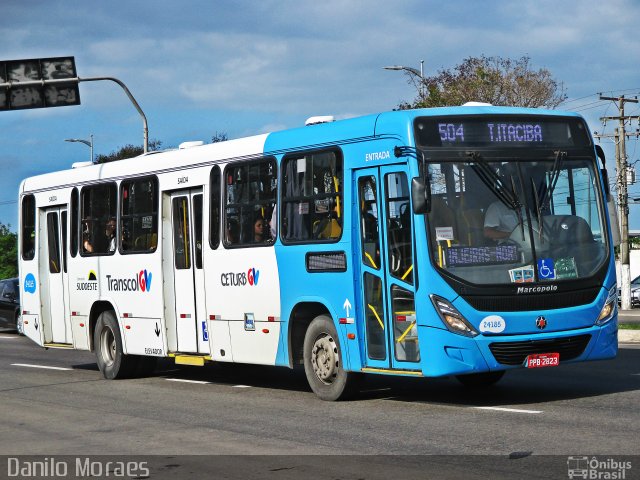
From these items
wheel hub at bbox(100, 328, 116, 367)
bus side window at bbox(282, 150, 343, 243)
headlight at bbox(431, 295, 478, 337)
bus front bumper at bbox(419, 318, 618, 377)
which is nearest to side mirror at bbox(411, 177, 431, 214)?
headlight at bbox(431, 295, 478, 337)

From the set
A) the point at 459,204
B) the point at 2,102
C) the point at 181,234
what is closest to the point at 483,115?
the point at 459,204

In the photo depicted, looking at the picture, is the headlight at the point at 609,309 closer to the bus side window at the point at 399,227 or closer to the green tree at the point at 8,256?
the bus side window at the point at 399,227

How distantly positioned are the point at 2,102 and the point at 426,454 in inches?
849

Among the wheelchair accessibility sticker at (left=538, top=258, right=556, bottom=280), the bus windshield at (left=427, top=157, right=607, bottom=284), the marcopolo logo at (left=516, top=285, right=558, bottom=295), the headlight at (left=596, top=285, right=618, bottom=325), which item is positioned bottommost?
the headlight at (left=596, top=285, right=618, bottom=325)

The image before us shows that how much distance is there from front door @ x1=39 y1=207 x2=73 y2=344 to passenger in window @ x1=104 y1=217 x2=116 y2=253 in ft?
5.09

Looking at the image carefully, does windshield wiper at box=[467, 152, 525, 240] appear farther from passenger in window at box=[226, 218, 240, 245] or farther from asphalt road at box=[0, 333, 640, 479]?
passenger in window at box=[226, 218, 240, 245]

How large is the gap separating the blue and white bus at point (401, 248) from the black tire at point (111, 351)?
1892mm

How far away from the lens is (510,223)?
12375 mm

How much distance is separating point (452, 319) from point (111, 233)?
7957 mm

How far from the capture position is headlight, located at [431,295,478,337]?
473 inches

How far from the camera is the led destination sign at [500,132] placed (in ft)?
41.0

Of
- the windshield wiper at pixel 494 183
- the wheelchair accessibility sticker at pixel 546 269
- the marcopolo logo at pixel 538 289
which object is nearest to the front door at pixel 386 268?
the windshield wiper at pixel 494 183

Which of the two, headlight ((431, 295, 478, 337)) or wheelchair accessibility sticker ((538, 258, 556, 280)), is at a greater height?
wheelchair accessibility sticker ((538, 258, 556, 280))

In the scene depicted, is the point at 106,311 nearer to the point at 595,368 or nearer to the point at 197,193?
the point at 197,193
